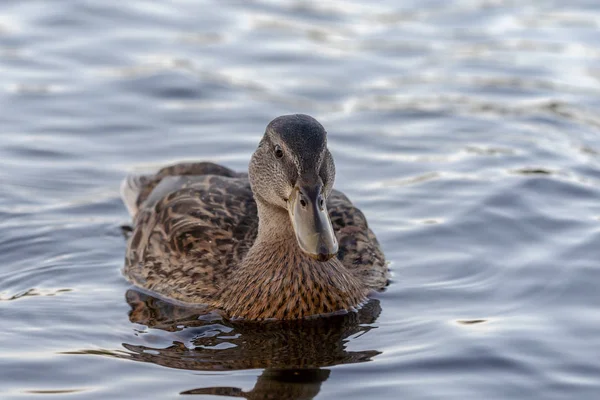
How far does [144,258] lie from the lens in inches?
373

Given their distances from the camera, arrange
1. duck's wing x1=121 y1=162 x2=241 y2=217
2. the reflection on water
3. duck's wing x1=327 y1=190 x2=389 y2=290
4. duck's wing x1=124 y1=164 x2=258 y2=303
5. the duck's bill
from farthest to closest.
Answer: duck's wing x1=121 y1=162 x2=241 y2=217
duck's wing x1=327 y1=190 x2=389 y2=290
duck's wing x1=124 y1=164 x2=258 y2=303
the duck's bill
the reflection on water

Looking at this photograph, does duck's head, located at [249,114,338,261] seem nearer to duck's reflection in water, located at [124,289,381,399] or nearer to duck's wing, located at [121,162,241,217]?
duck's reflection in water, located at [124,289,381,399]

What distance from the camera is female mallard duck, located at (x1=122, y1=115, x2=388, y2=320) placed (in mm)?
7805

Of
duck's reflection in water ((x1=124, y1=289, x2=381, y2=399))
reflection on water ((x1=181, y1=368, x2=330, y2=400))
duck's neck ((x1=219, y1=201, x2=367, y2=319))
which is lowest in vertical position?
reflection on water ((x1=181, y1=368, x2=330, y2=400))

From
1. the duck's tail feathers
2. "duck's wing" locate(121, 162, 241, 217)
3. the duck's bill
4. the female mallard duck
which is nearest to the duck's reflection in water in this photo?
the female mallard duck

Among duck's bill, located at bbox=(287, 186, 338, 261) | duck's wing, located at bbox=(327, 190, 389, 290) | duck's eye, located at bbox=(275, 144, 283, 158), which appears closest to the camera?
duck's bill, located at bbox=(287, 186, 338, 261)

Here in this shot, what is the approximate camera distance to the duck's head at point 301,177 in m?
7.50

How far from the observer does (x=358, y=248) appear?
9094mm

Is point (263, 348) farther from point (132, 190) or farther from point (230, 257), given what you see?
point (132, 190)

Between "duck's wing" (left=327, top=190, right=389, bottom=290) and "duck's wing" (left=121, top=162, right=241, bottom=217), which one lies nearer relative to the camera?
"duck's wing" (left=327, top=190, right=389, bottom=290)

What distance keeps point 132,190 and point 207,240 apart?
200 cm

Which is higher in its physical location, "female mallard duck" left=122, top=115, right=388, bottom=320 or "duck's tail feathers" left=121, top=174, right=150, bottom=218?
"duck's tail feathers" left=121, top=174, right=150, bottom=218

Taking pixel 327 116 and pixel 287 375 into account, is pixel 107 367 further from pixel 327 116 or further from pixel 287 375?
pixel 327 116

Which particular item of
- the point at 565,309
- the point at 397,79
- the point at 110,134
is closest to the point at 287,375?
the point at 565,309
